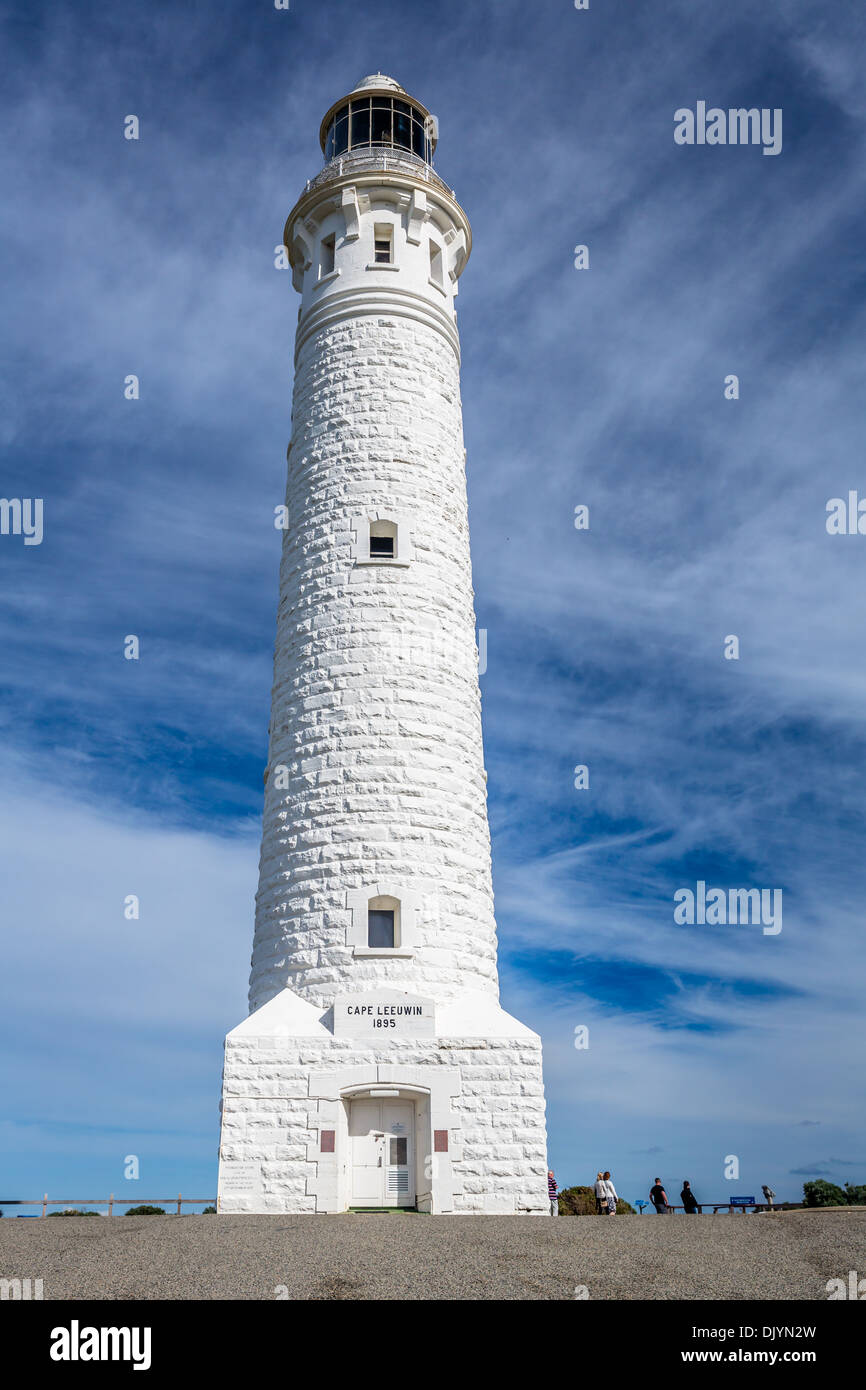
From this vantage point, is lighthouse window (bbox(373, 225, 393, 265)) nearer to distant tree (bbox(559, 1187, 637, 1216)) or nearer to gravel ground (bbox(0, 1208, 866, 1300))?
gravel ground (bbox(0, 1208, 866, 1300))

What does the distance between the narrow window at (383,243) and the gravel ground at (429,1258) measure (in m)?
20.2

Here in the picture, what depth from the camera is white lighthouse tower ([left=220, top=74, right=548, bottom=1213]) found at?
16.3 m

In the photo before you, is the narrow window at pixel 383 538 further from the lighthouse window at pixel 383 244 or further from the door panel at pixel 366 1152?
the door panel at pixel 366 1152

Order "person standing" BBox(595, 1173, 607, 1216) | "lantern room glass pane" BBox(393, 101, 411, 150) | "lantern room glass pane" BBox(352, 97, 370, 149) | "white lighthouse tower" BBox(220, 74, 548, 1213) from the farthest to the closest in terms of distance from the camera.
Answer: "lantern room glass pane" BBox(393, 101, 411, 150) → "lantern room glass pane" BBox(352, 97, 370, 149) → "person standing" BBox(595, 1173, 607, 1216) → "white lighthouse tower" BBox(220, 74, 548, 1213)

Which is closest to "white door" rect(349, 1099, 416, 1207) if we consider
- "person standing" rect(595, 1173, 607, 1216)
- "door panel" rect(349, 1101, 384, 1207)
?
"door panel" rect(349, 1101, 384, 1207)

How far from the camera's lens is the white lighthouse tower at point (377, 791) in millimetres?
16266

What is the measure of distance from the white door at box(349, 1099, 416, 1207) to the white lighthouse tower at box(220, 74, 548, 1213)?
0.11 ft

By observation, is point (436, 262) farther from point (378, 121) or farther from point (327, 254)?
point (378, 121)

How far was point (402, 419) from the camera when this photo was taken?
864 inches

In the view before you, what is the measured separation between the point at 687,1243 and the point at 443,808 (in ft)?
28.5

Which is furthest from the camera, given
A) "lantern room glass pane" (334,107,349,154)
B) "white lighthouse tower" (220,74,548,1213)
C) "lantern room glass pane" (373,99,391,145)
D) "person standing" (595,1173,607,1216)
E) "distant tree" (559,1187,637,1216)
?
"lantern room glass pane" (334,107,349,154)


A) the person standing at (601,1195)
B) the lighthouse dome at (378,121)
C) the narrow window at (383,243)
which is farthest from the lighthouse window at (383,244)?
the person standing at (601,1195)
